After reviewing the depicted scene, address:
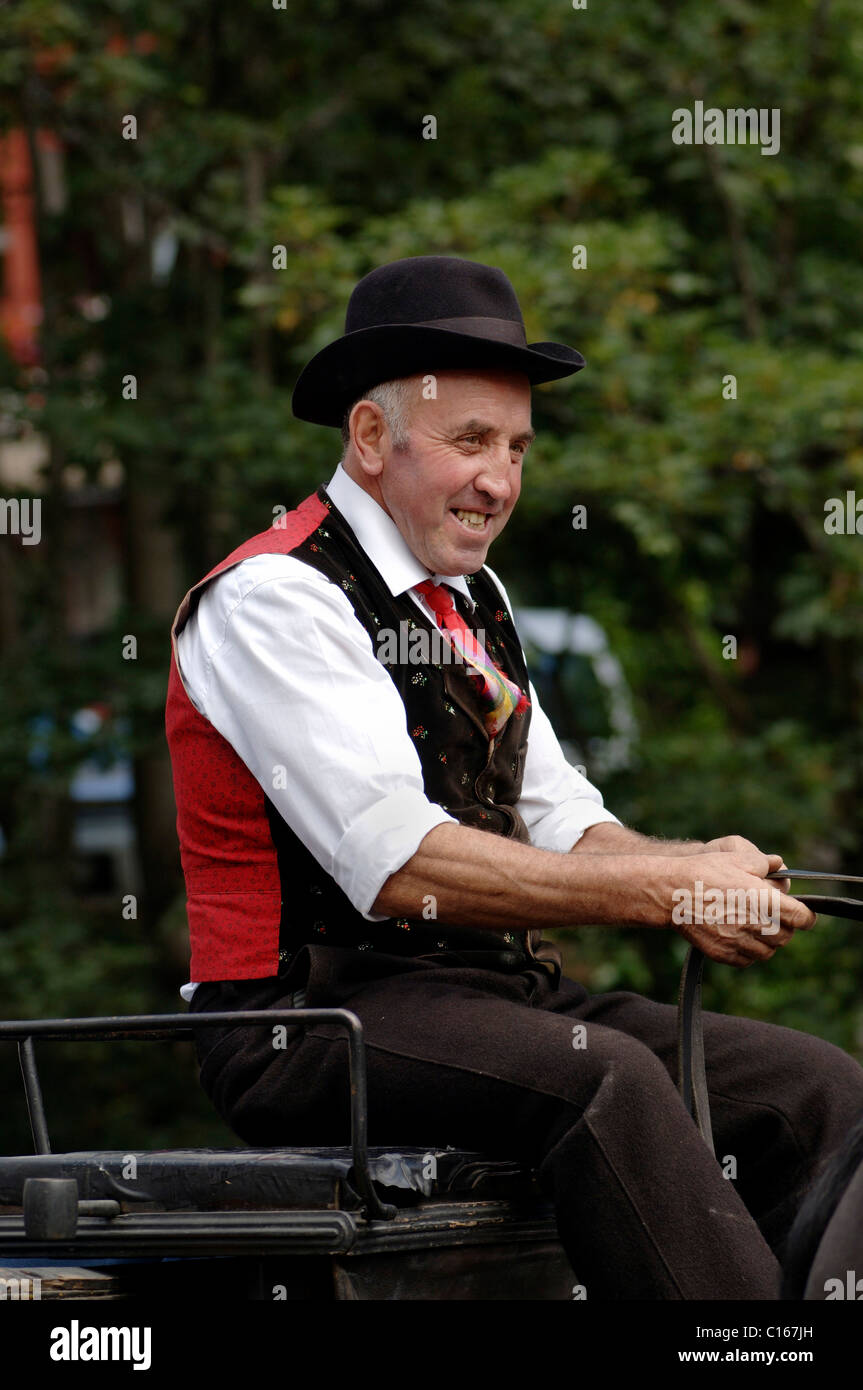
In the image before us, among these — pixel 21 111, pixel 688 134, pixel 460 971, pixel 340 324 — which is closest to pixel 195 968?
pixel 460 971

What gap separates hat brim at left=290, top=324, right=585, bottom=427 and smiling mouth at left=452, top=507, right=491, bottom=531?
0.23 m

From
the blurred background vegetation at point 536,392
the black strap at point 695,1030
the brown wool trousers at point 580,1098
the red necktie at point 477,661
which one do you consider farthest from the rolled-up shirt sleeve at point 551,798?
the blurred background vegetation at point 536,392

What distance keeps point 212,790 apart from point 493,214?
4.61 meters

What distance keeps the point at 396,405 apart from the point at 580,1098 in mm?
1137

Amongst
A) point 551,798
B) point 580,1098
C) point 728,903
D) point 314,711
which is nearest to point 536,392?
point 551,798

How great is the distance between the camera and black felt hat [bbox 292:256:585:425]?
8.87ft

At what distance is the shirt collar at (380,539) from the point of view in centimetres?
274

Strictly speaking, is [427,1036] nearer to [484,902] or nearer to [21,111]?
[484,902]

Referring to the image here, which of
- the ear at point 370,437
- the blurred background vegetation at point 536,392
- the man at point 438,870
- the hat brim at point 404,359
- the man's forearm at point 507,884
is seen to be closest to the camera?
the man at point 438,870

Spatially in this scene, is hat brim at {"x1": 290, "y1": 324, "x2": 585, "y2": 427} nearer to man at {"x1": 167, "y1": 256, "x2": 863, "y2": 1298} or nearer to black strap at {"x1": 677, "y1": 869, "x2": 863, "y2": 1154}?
man at {"x1": 167, "y1": 256, "x2": 863, "y2": 1298}

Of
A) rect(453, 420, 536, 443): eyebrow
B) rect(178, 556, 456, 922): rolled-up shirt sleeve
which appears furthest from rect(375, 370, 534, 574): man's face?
rect(178, 556, 456, 922): rolled-up shirt sleeve

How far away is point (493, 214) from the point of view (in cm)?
675

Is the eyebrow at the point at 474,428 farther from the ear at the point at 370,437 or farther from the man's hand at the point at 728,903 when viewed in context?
the man's hand at the point at 728,903

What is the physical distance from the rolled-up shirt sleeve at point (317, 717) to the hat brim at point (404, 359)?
39cm
